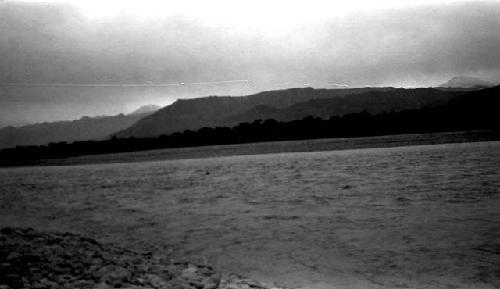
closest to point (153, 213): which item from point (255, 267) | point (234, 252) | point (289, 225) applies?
point (289, 225)

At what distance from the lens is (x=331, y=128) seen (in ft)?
177

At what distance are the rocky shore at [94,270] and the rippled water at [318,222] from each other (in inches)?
28.8

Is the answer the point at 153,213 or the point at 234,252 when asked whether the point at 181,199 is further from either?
the point at 234,252

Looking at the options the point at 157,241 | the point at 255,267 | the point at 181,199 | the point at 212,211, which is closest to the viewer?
the point at 255,267

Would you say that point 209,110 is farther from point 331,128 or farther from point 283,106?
point 331,128

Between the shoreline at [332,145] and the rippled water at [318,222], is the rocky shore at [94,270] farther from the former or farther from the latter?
the shoreline at [332,145]

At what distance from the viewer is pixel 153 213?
12109mm

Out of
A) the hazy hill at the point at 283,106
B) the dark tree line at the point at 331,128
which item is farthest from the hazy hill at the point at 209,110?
the dark tree line at the point at 331,128

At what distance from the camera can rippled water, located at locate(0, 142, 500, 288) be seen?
20.8 ft

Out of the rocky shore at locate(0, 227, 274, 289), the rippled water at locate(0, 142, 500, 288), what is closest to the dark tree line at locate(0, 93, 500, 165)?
the rippled water at locate(0, 142, 500, 288)

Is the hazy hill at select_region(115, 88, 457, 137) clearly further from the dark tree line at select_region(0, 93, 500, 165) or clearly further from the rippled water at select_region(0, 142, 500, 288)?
the rippled water at select_region(0, 142, 500, 288)

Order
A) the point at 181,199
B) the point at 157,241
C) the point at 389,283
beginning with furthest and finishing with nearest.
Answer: the point at 181,199, the point at 157,241, the point at 389,283

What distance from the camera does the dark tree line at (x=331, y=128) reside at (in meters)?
49.4

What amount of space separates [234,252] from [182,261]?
993 millimetres
